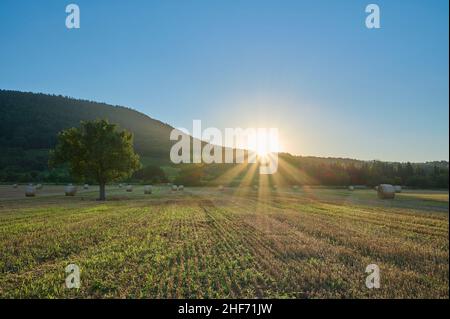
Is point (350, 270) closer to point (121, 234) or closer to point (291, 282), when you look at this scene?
point (291, 282)

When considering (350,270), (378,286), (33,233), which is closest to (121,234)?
(33,233)

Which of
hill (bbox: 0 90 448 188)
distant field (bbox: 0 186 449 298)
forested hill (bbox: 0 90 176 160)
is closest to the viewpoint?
distant field (bbox: 0 186 449 298)

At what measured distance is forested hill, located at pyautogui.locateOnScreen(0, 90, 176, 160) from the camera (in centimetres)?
10679

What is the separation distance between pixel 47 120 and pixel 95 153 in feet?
350

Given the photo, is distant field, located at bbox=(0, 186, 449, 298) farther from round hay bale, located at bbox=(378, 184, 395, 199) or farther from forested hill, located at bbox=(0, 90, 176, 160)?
forested hill, located at bbox=(0, 90, 176, 160)

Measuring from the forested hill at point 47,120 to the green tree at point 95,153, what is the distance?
29860 millimetres

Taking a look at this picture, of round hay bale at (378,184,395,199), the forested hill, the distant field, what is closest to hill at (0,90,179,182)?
the forested hill

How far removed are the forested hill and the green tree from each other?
2986 centimetres

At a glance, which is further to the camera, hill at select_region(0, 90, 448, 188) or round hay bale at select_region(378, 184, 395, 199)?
hill at select_region(0, 90, 448, 188)

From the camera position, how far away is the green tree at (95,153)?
147ft

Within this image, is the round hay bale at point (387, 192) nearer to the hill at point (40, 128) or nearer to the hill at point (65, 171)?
the hill at point (65, 171)

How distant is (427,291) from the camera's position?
28.0 ft

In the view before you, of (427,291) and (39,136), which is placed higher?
(39,136)

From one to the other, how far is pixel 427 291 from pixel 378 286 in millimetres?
1118
